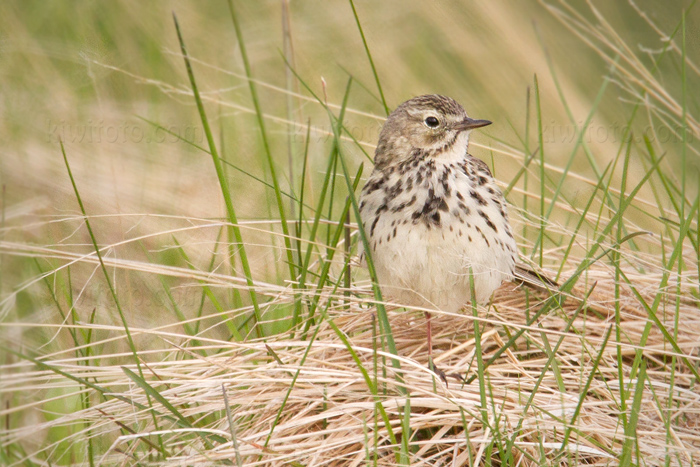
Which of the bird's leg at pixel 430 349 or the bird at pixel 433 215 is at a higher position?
the bird at pixel 433 215

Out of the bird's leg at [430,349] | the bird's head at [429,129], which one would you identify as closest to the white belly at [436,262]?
the bird's leg at [430,349]

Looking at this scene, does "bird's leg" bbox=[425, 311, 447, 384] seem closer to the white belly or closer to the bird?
the bird

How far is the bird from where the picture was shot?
3.37m

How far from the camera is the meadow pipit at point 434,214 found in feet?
11.1

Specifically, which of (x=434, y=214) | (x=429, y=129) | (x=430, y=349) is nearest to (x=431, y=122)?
(x=429, y=129)

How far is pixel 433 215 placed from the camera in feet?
11.1

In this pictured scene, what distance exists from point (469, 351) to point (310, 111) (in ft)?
10.2

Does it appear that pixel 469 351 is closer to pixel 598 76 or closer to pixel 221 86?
pixel 221 86

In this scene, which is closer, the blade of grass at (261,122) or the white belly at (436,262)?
the blade of grass at (261,122)

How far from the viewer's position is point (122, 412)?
3.13 m

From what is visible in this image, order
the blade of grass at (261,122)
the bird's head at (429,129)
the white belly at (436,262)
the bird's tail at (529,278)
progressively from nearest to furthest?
the blade of grass at (261,122)
the white belly at (436,262)
the bird's head at (429,129)
the bird's tail at (529,278)

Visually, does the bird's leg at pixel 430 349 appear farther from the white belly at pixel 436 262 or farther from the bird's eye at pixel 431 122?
the bird's eye at pixel 431 122

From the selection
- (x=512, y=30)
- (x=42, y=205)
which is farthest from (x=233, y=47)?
(x=42, y=205)

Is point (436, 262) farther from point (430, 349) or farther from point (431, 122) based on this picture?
point (431, 122)
